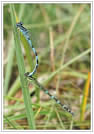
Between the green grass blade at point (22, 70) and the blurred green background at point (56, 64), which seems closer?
the green grass blade at point (22, 70)

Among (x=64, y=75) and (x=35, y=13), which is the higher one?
(x=35, y=13)

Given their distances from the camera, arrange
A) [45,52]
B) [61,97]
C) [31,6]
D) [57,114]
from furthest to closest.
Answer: [31,6] → [45,52] → [61,97] → [57,114]

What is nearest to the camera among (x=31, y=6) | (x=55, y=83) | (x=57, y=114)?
(x=57, y=114)

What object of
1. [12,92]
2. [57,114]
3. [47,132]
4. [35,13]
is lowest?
[47,132]

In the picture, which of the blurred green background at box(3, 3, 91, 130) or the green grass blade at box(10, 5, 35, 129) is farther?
the blurred green background at box(3, 3, 91, 130)

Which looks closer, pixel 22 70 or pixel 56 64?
pixel 22 70

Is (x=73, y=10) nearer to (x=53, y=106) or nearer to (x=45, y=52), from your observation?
(x=45, y=52)

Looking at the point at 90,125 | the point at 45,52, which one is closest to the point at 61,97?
the point at 90,125

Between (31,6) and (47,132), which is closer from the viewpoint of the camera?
(47,132)
